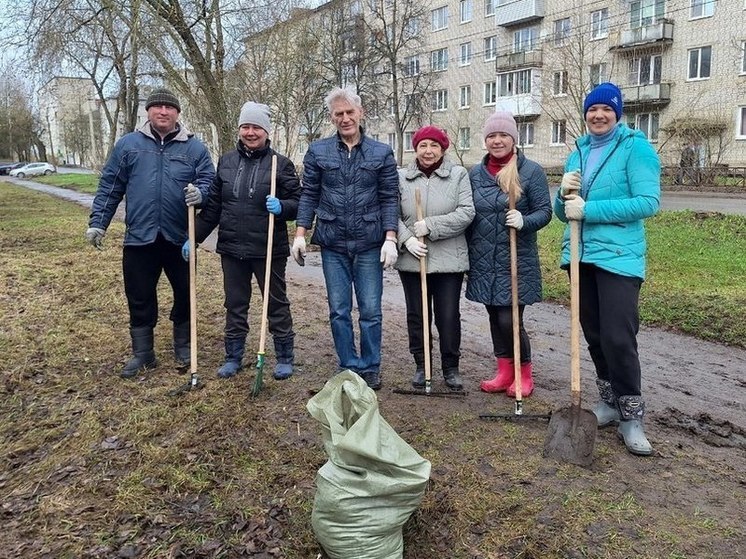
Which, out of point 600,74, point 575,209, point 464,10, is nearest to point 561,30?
point 600,74

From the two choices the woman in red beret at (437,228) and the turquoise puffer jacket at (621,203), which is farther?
the woman in red beret at (437,228)

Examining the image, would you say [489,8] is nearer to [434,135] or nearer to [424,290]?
[434,135]

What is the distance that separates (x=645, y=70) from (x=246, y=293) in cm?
3239

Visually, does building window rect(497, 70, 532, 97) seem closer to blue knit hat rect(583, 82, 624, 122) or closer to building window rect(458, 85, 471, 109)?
building window rect(458, 85, 471, 109)

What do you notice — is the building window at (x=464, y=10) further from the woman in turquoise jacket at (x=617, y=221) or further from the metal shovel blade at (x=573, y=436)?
the metal shovel blade at (x=573, y=436)

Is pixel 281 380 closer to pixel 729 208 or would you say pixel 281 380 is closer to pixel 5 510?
pixel 5 510

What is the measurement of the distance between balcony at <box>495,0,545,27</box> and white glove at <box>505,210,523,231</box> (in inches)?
1391

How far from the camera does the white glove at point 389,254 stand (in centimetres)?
422

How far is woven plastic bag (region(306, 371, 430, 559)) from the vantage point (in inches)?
102

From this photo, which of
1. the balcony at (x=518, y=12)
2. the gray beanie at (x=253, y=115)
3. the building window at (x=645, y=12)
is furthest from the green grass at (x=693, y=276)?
the balcony at (x=518, y=12)

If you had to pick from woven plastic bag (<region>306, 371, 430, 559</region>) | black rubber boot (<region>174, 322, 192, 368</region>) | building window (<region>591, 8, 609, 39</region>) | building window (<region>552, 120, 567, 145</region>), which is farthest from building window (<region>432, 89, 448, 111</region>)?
woven plastic bag (<region>306, 371, 430, 559</region>)

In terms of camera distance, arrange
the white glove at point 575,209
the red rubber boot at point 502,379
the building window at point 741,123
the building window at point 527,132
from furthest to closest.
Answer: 1. the building window at point 527,132
2. the building window at point 741,123
3. the red rubber boot at point 502,379
4. the white glove at point 575,209

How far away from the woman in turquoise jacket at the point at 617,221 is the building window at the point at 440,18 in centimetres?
4135

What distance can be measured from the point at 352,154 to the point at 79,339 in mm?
3389
